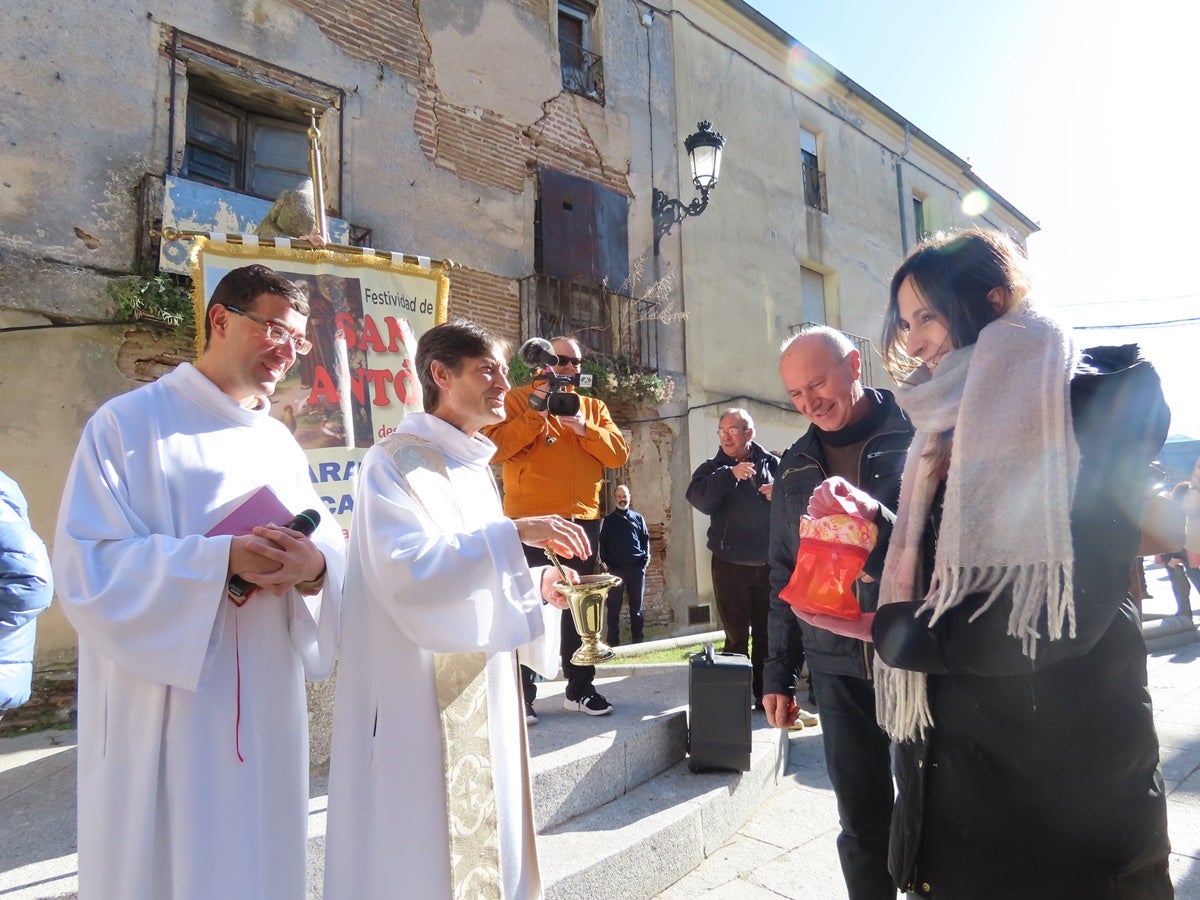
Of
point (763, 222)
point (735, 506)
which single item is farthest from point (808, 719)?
point (763, 222)

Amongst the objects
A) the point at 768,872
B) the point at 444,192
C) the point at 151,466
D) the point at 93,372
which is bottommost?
the point at 768,872

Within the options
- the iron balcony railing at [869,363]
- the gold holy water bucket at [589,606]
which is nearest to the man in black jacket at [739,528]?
the gold holy water bucket at [589,606]

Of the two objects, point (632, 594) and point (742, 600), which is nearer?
point (742, 600)

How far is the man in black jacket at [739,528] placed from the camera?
4836 millimetres

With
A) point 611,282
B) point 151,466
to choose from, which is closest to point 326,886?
point 151,466

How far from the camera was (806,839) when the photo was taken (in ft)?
→ 11.4

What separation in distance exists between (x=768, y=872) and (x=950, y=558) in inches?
95.1

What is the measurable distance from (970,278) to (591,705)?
3.27 m

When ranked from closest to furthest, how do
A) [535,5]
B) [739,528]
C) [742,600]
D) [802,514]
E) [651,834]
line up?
[802,514]
[651,834]
[739,528]
[742,600]
[535,5]

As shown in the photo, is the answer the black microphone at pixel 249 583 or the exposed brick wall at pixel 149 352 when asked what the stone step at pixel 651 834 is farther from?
the exposed brick wall at pixel 149 352

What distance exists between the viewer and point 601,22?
36.7 feet

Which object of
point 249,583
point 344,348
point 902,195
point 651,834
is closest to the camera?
point 249,583

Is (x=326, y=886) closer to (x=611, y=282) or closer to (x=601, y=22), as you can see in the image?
(x=611, y=282)

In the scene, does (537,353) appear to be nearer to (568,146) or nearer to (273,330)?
(273,330)
